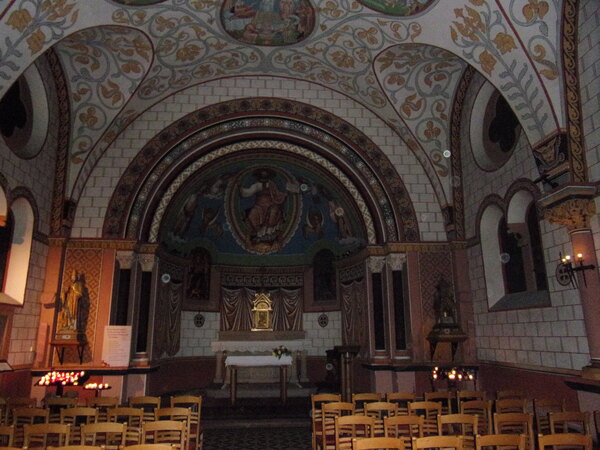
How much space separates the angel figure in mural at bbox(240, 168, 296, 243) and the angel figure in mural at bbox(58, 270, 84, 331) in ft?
→ 24.0

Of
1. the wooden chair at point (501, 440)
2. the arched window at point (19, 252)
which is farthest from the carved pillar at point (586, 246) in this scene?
the arched window at point (19, 252)

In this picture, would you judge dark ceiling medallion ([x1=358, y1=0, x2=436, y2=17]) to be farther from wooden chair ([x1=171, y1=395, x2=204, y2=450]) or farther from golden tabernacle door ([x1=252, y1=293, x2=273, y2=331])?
golden tabernacle door ([x1=252, y1=293, x2=273, y2=331])

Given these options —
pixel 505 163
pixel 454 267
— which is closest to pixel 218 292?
pixel 454 267

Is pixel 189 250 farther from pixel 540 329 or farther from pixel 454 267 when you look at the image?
pixel 540 329

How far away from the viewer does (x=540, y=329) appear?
10711mm

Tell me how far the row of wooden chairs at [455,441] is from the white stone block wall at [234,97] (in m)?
9.78

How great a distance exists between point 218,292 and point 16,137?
9481 mm

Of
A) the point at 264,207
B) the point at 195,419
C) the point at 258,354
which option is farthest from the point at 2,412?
the point at 264,207

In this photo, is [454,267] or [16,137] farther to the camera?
[454,267]

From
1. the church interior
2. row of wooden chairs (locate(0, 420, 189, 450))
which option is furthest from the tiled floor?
row of wooden chairs (locate(0, 420, 189, 450))

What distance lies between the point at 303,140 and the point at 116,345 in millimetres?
8012

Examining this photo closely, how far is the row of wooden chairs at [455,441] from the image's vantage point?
4.73 meters

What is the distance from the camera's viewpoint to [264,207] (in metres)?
18.8

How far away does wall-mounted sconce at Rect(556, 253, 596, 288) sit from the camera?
8594mm
